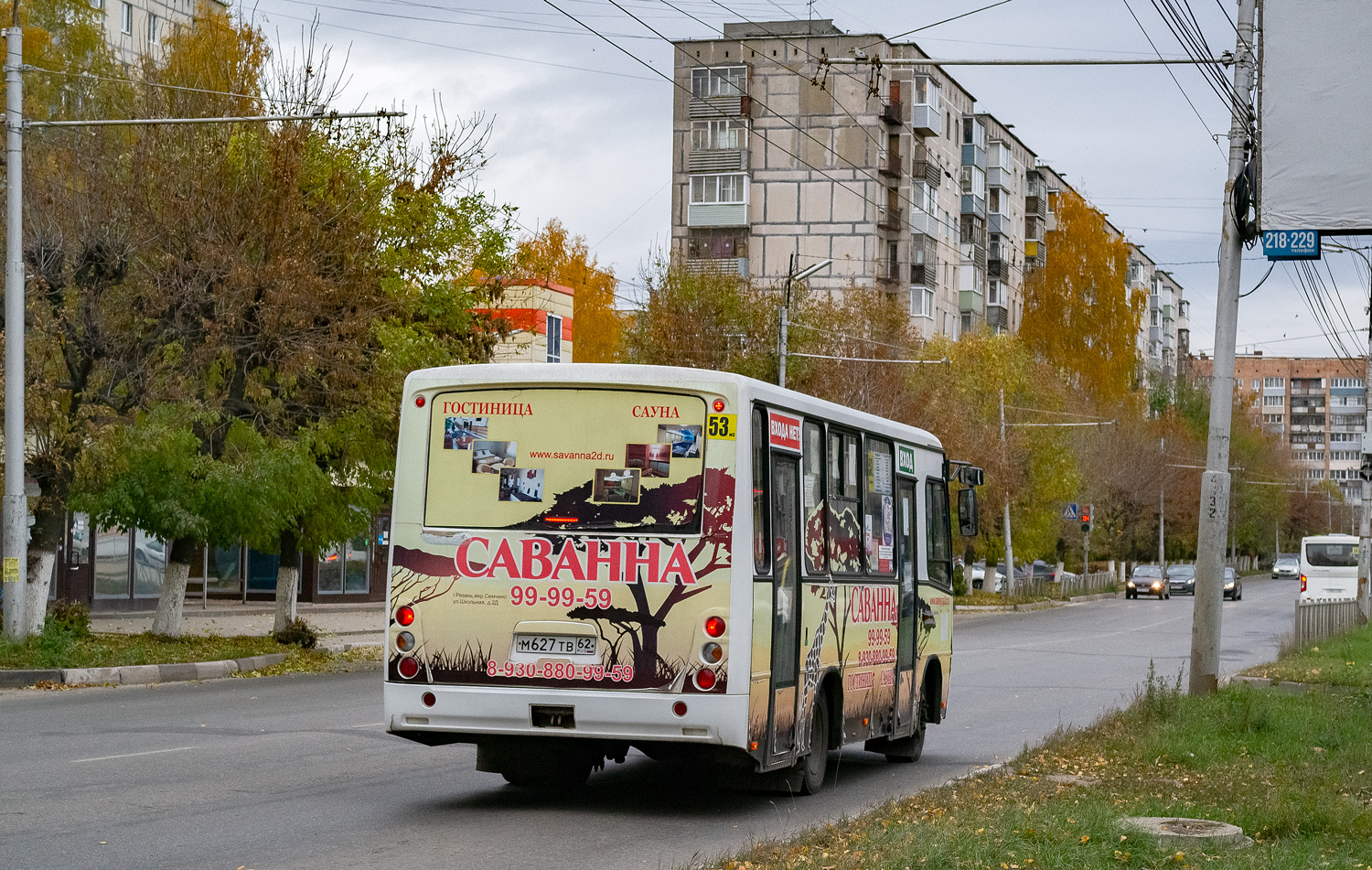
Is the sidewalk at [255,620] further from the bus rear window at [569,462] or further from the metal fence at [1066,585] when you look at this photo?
the metal fence at [1066,585]

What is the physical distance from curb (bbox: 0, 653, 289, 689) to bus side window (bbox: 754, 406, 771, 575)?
12424 mm

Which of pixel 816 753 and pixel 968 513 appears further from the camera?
pixel 968 513

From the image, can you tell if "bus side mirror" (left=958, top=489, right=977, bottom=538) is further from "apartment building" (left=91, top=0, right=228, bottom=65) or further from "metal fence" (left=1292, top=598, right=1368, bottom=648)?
"apartment building" (left=91, top=0, right=228, bottom=65)

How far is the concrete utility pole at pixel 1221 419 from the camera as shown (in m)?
17.6

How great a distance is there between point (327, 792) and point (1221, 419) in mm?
10752

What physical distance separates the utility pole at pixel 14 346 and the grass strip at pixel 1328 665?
53.8ft

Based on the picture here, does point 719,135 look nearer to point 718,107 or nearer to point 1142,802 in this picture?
point 718,107

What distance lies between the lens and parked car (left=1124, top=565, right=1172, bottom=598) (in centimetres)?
7269

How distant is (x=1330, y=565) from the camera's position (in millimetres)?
65125

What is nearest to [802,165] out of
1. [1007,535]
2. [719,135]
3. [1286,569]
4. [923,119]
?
[719,135]

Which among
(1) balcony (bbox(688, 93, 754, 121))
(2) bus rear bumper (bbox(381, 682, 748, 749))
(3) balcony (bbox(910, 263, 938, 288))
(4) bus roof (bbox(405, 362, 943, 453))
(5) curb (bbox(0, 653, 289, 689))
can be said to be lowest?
(5) curb (bbox(0, 653, 289, 689))

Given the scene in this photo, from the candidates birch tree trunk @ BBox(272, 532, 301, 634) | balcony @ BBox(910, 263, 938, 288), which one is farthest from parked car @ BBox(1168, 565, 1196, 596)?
birch tree trunk @ BBox(272, 532, 301, 634)

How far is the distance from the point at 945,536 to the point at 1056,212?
80.0 meters

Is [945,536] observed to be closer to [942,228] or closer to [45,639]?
[45,639]
